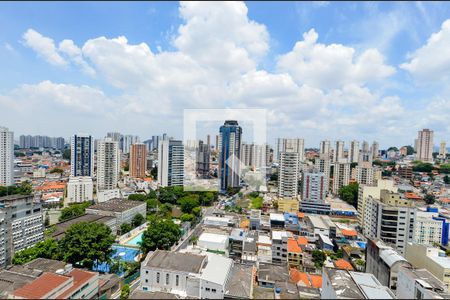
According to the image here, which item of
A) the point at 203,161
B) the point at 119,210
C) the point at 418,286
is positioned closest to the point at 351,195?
the point at 203,161

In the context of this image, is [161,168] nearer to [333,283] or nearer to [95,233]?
[95,233]

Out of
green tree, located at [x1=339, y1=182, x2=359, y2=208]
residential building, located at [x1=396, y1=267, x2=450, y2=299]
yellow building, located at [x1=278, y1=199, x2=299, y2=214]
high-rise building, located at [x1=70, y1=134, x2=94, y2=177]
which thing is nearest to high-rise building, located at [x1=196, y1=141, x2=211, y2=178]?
yellow building, located at [x1=278, y1=199, x2=299, y2=214]

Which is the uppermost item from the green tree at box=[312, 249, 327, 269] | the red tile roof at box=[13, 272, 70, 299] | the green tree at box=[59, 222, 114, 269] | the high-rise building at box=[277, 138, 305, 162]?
the high-rise building at box=[277, 138, 305, 162]

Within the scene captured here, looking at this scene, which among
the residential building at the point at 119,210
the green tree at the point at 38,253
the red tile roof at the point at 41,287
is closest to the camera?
the red tile roof at the point at 41,287

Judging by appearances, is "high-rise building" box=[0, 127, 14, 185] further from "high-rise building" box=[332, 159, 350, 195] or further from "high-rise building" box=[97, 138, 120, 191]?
"high-rise building" box=[332, 159, 350, 195]

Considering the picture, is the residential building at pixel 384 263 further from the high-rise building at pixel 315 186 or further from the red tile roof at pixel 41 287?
the high-rise building at pixel 315 186

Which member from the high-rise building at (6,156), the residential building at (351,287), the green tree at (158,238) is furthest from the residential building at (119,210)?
the high-rise building at (6,156)
